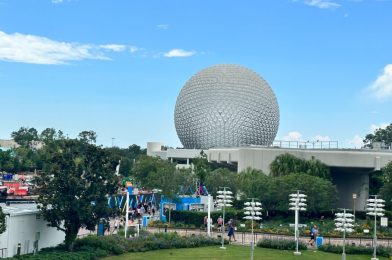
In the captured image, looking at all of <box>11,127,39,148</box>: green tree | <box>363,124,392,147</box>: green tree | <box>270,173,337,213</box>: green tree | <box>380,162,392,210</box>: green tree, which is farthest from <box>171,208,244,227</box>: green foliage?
<box>11,127,39,148</box>: green tree

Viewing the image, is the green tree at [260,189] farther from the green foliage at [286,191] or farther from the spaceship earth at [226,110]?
the spaceship earth at [226,110]

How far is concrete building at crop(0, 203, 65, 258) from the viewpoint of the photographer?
27344 mm

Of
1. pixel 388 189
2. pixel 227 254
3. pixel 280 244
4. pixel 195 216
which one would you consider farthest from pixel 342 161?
pixel 227 254

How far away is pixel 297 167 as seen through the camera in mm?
60281

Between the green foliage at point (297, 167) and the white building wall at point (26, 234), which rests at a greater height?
the green foliage at point (297, 167)

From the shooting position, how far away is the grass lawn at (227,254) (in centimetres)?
2955

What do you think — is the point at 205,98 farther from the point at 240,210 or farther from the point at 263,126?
the point at 240,210

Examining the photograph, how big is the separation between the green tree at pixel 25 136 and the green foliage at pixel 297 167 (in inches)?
3947

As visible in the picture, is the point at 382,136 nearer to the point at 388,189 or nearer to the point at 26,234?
the point at 388,189

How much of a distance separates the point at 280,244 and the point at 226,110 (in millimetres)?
51549

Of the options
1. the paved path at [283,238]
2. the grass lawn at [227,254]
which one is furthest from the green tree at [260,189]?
the grass lawn at [227,254]

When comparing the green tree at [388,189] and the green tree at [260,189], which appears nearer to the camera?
the green tree at [388,189]

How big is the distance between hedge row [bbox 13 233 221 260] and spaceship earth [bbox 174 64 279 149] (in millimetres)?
50033

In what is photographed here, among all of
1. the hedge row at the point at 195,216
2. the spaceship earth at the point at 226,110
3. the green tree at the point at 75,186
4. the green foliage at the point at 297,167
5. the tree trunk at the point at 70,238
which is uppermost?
the spaceship earth at the point at 226,110
